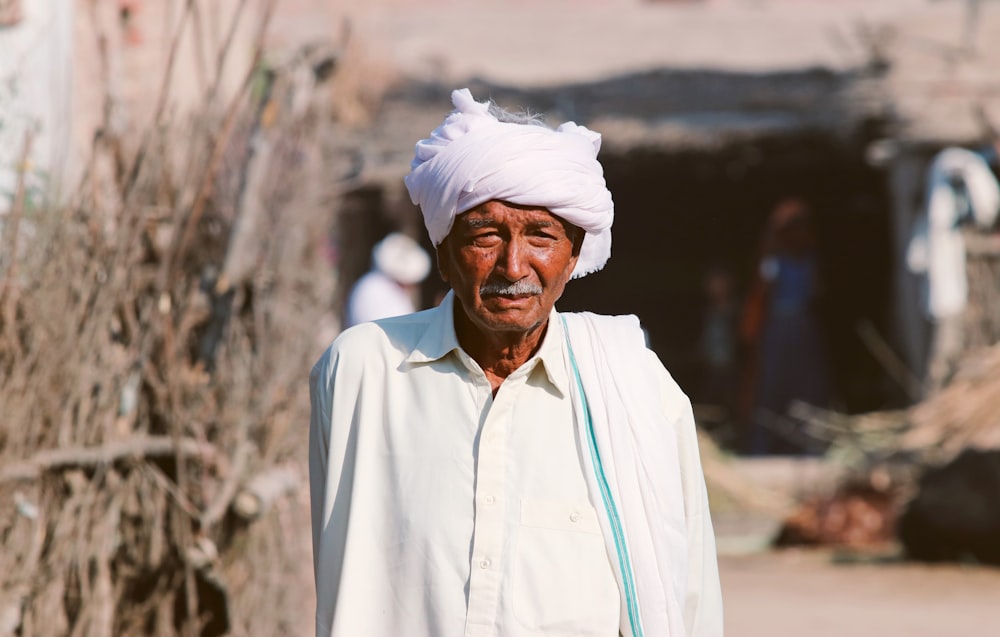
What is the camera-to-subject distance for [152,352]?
5.18 m

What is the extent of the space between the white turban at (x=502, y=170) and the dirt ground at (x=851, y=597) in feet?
17.6

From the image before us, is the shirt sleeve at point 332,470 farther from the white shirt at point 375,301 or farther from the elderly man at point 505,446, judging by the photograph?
the white shirt at point 375,301

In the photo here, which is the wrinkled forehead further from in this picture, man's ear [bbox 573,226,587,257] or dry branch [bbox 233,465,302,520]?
dry branch [bbox 233,465,302,520]

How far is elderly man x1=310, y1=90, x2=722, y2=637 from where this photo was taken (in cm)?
289

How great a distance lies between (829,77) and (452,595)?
41.1 ft

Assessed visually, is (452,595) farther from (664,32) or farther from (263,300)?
(664,32)

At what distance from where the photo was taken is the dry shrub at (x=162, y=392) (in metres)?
4.59

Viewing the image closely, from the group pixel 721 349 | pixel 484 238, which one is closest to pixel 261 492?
pixel 484 238

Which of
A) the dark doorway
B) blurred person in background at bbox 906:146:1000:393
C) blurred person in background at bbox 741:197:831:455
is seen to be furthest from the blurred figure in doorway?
blurred person in background at bbox 906:146:1000:393

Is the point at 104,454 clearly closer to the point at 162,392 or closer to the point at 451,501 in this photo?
the point at 162,392

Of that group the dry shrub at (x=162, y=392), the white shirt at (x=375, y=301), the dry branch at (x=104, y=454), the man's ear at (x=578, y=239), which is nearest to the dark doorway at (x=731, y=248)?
the white shirt at (x=375, y=301)

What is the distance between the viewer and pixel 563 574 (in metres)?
2.88

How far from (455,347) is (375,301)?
20.1 ft

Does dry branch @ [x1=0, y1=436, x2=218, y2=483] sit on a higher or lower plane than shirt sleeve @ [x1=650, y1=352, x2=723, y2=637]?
higher
